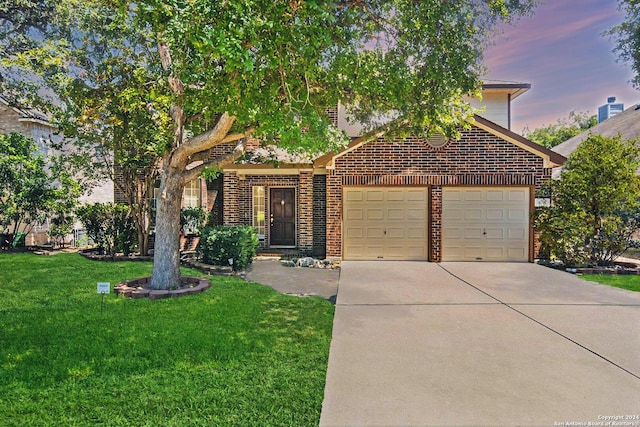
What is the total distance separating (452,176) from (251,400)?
9711 millimetres

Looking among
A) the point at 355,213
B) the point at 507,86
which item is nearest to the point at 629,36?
the point at 507,86

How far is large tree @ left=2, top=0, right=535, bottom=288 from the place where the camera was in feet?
15.6

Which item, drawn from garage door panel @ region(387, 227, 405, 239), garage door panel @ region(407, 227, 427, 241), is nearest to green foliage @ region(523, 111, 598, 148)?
garage door panel @ region(407, 227, 427, 241)

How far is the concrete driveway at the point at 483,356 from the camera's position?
3.34m

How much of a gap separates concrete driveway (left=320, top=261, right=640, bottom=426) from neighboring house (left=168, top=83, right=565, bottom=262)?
365cm

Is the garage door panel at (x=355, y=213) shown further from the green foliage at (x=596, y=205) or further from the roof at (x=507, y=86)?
Result: the roof at (x=507, y=86)

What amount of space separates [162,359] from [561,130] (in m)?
42.9

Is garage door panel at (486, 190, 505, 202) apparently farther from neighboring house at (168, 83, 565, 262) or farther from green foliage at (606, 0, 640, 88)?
green foliage at (606, 0, 640, 88)

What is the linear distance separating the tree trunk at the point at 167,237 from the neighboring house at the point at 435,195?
12.9ft

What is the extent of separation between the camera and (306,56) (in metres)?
5.28

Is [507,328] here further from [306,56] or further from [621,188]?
[621,188]

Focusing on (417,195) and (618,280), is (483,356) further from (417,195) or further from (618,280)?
(417,195)

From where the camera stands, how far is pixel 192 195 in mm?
14062

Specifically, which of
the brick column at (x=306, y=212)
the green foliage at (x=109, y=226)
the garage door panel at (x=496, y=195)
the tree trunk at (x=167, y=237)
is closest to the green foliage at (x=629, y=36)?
the garage door panel at (x=496, y=195)
